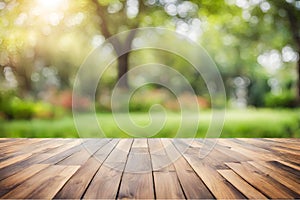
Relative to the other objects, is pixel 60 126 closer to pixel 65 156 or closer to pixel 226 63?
pixel 65 156

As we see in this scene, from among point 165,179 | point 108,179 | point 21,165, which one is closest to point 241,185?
point 165,179

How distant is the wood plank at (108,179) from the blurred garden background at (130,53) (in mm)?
2293

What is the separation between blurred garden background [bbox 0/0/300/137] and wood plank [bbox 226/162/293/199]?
2.47 metres

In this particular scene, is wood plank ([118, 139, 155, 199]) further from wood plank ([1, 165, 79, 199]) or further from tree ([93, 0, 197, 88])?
tree ([93, 0, 197, 88])

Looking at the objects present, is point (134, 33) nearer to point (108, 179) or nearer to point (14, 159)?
point (14, 159)

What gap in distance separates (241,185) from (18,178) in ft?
3.23

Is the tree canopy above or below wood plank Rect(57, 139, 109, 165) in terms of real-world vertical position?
above

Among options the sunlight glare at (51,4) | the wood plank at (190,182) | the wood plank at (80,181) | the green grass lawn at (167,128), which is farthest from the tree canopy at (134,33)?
the wood plank at (190,182)

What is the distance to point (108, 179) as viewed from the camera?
1309 mm

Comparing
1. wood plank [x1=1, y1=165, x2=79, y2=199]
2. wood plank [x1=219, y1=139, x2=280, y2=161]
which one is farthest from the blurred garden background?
wood plank [x1=1, y1=165, x2=79, y2=199]

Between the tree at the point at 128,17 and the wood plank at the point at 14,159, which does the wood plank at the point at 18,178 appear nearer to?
the wood plank at the point at 14,159

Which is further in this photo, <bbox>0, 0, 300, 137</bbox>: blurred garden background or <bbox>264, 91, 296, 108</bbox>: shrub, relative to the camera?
<bbox>264, 91, 296, 108</bbox>: shrub

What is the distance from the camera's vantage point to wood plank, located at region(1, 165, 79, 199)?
1.08m

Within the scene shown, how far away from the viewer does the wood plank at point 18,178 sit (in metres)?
1.17
